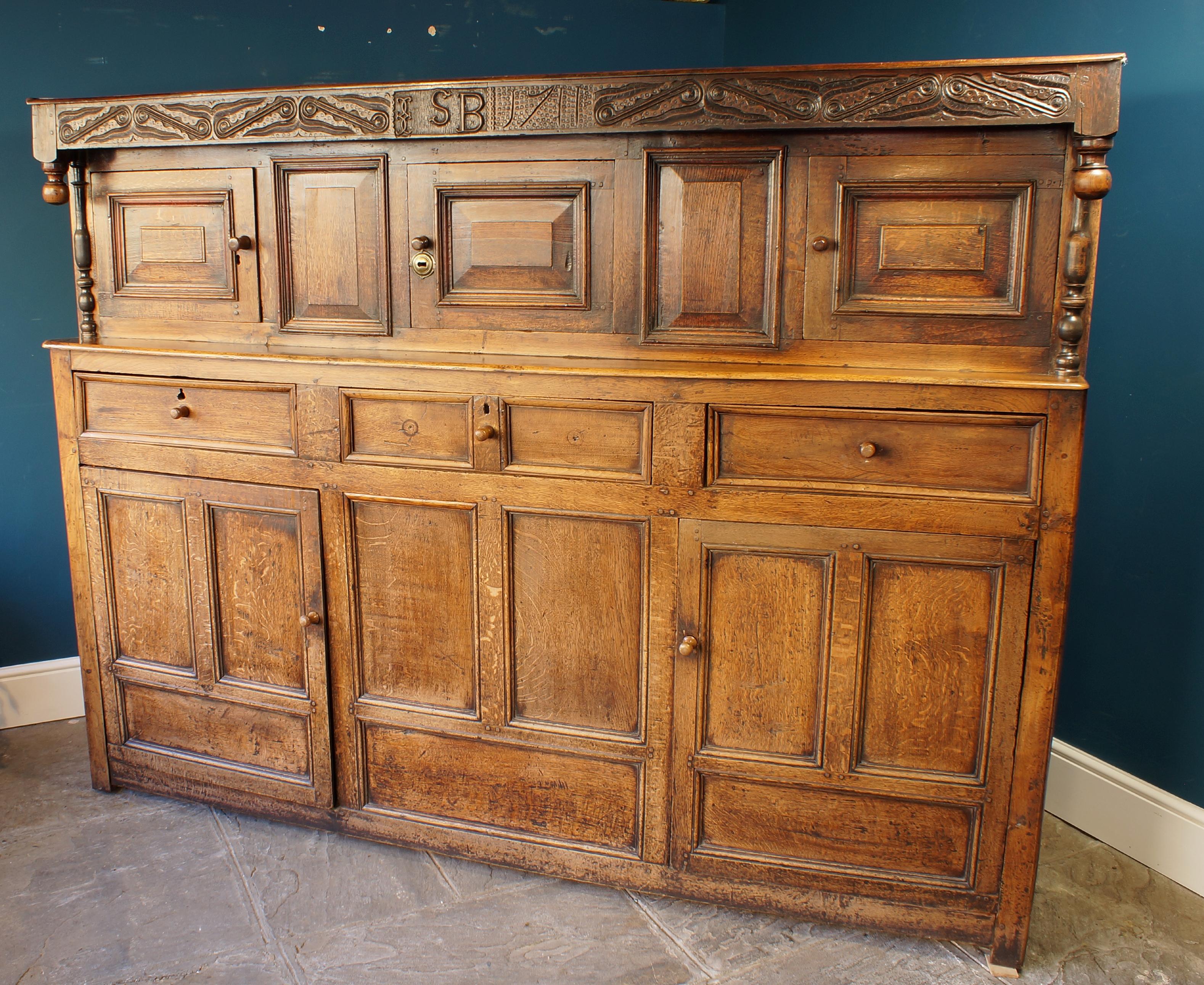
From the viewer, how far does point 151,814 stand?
101 inches

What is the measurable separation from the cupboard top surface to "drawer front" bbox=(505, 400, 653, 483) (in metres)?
0.59

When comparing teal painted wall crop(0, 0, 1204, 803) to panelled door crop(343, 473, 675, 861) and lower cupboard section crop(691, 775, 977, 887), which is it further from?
panelled door crop(343, 473, 675, 861)

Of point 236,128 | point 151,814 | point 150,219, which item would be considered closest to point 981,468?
point 236,128

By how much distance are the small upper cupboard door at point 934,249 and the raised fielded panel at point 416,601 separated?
0.96m

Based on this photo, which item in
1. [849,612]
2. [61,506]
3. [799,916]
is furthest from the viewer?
[61,506]

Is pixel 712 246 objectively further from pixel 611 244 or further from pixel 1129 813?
pixel 1129 813

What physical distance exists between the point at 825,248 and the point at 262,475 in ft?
4.66

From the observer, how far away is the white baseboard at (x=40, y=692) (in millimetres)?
3045

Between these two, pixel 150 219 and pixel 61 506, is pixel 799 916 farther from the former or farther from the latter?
pixel 61 506

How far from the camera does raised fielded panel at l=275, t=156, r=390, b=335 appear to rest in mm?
2193

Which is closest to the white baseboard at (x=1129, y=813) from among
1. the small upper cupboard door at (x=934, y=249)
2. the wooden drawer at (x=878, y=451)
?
A: the wooden drawer at (x=878, y=451)

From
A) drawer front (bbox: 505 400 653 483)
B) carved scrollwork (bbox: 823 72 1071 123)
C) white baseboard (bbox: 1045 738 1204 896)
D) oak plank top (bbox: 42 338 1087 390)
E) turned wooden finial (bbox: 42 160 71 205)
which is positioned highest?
carved scrollwork (bbox: 823 72 1071 123)

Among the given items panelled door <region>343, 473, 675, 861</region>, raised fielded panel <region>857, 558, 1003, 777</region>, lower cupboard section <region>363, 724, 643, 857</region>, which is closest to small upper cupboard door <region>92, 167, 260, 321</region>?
panelled door <region>343, 473, 675, 861</region>

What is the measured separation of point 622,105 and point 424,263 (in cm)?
57
